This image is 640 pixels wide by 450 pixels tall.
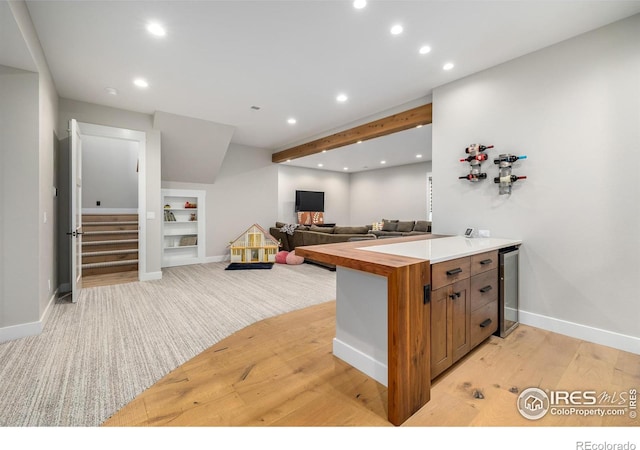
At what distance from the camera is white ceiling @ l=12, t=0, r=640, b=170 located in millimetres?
2166

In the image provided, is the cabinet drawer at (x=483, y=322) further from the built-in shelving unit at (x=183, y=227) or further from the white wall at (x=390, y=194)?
the white wall at (x=390, y=194)

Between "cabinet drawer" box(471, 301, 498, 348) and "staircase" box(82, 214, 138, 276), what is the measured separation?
587 cm

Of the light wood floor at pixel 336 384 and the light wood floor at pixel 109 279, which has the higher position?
the light wood floor at pixel 109 279

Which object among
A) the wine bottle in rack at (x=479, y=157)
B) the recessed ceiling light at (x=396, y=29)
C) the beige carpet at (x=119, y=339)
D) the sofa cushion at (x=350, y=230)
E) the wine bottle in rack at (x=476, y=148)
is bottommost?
the beige carpet at (x=119, y=339)

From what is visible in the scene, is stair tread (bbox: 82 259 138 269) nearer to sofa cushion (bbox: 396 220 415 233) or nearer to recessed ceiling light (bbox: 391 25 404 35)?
recessed ceiling light (bbox: 391 25 404 35)

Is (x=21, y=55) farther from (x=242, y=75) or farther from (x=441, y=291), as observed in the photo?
(x=441, y=291)

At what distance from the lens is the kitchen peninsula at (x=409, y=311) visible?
1.43 metres

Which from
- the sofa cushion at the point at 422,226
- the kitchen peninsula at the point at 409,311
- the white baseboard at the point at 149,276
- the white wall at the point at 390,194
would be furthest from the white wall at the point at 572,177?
the white wall at the point at 390,194

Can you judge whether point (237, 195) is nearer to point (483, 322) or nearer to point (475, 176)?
point (475, 176)

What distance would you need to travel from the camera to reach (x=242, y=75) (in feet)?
10.6

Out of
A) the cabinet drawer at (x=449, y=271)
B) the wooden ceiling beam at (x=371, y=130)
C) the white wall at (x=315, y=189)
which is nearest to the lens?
the cabinet drawer at (x=449, y=271)

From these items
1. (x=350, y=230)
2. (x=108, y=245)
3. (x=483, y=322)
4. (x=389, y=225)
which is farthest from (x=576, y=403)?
(x=389, y=225)

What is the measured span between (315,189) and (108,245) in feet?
20.5

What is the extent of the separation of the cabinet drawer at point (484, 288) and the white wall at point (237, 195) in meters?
5.63
